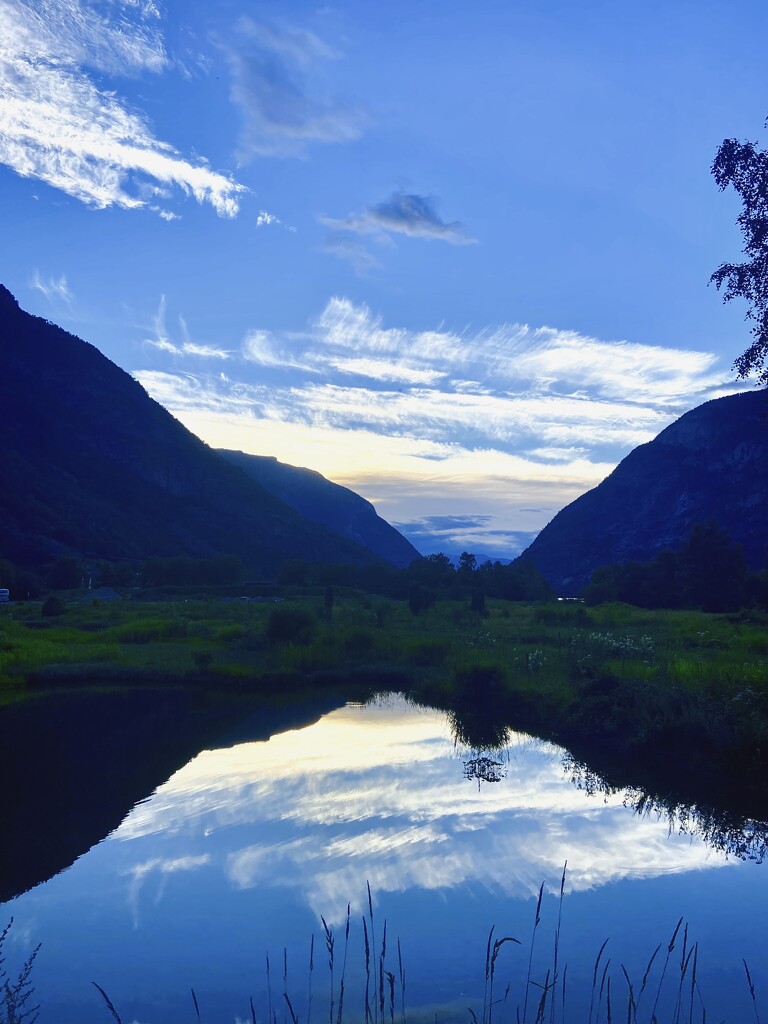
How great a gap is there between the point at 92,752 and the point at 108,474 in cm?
15104

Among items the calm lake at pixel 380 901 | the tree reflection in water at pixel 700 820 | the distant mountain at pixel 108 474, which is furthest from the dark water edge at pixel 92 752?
the distant mountain at pixel 108 474

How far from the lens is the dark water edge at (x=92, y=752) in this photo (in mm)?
13172

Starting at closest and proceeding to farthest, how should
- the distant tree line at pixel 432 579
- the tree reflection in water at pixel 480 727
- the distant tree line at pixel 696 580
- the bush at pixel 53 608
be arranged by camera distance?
1. the tree reflection in water at pixel 480 727
2. the bush at pixel 53 608
3. the distant tree line at pixel 696 580
4. the distant tree line at pixel 432 579

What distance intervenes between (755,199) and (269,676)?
77.6ft

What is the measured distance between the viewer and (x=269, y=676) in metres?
31.6

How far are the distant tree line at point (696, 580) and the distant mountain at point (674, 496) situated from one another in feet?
212

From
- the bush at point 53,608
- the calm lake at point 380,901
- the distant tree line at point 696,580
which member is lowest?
the calm lake at point 380,901

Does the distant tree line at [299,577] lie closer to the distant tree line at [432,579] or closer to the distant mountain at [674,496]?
the distant tree line at [432,579]

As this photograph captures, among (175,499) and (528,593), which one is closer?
(528,593)

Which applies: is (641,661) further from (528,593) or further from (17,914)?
(528,593)

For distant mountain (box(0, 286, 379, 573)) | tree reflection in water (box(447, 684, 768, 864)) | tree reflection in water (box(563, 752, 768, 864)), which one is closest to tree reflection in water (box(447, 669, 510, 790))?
tree reflection in water (box(447, 684, 768, 864))

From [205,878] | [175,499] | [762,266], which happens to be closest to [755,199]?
[762,266]

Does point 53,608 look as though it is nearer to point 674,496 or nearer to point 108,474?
point 108,474

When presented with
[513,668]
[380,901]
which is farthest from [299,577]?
[380,901]
